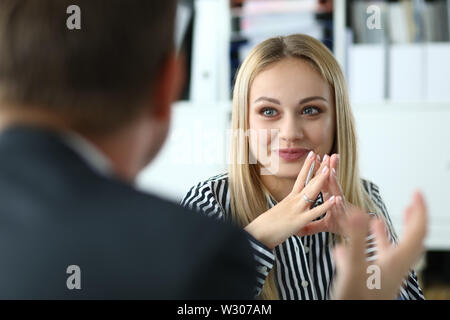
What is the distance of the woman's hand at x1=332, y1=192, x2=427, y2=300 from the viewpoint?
45 cm

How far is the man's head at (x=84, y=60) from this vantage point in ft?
1.28

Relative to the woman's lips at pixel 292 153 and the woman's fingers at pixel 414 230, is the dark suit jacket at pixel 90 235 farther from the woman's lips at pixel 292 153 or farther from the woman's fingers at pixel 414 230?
the woman's lips at pixel 292 153

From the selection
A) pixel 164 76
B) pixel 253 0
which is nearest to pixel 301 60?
pixel 164 76

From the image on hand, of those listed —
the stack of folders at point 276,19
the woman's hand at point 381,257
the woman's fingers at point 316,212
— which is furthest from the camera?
the stack of folders at point 276,19

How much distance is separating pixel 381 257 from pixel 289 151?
0.35 m

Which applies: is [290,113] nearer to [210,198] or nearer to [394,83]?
[210,198]

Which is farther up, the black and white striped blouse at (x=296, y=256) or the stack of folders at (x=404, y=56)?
the stack of folders at (x=404, y=56)

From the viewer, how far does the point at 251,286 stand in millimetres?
412

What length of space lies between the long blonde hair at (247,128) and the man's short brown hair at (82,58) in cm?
40

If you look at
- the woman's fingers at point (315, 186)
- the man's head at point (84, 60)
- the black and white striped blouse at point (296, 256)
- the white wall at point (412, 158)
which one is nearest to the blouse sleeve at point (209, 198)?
the black and white striped blouse at point (296, 256)

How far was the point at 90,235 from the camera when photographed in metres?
0.35

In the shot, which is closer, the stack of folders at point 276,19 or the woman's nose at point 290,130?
the woman's nose at point 290,130

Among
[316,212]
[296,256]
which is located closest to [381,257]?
[316,212]
